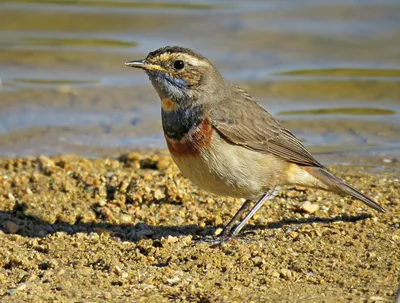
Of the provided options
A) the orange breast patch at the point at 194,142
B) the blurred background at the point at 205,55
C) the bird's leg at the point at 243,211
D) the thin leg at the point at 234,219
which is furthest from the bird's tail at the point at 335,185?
the blurred background at the point at 205,55

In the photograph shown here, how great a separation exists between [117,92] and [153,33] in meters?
2.55

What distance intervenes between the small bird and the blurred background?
112 inches

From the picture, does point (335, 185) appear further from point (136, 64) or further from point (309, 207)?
point (136, 64)

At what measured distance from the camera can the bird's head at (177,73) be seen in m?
8.59

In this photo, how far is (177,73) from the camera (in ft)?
28.4

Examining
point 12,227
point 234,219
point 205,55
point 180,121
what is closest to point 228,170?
point 180,121

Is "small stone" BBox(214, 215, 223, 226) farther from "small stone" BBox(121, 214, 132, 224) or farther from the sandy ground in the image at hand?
"small stone" BBox(121, 214, 132, 224)

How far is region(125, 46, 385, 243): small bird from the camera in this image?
27.2ft

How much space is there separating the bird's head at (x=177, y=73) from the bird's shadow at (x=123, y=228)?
134cm

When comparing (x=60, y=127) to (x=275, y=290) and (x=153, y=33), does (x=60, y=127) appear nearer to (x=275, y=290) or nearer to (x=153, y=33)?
(x=153, y=33)

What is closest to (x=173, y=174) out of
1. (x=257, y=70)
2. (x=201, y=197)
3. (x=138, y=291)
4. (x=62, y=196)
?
(x=201, y=197)

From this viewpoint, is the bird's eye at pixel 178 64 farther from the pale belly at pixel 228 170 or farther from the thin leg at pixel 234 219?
the thin leg at pixel 234 219

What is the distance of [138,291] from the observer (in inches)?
278

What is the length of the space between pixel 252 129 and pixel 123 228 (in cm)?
167
